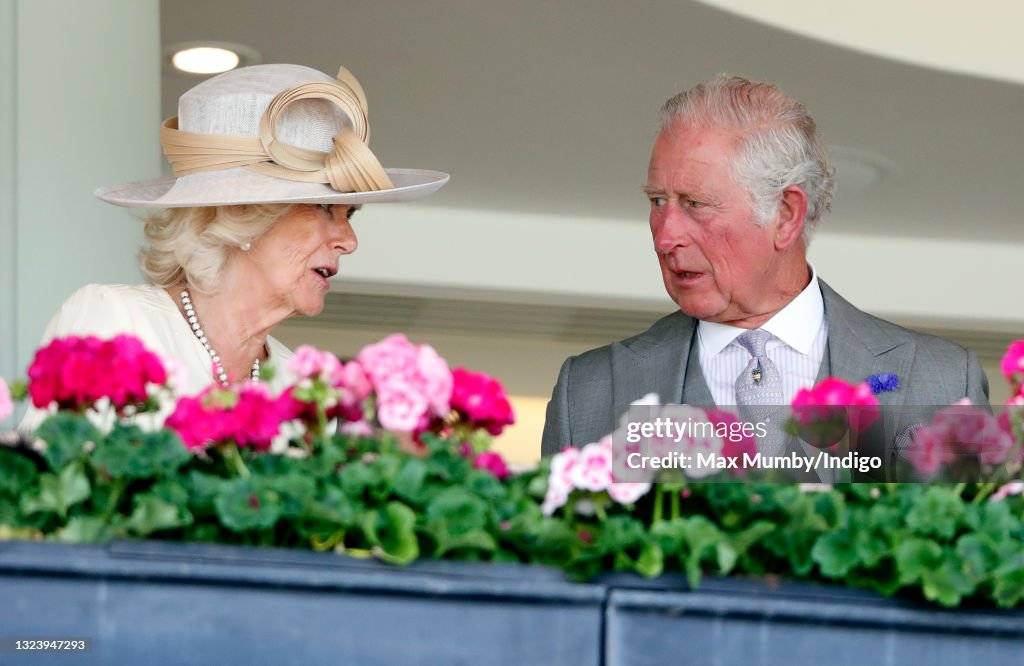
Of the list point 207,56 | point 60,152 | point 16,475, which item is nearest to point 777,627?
point 16,475

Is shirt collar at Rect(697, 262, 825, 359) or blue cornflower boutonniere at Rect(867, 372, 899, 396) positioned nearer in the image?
blue cornflower boutonniere at Rect(867, 372, 899, 396)

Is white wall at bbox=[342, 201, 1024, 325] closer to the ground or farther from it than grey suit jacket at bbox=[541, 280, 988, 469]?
farther from it

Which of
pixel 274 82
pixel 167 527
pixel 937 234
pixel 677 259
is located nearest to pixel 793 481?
pixel 167 527

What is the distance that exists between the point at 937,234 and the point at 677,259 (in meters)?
5.41

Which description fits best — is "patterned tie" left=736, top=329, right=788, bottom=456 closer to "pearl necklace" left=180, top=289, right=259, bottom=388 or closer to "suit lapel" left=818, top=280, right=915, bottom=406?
"suit lapel" left=818, top=280, right=915, bottom=406

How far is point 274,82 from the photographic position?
2447 millimetres

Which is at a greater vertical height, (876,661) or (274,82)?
(274,82)

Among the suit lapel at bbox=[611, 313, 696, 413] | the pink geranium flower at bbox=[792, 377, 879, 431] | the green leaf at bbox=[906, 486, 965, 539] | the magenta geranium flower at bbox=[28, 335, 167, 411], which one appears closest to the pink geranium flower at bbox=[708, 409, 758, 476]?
the pink geranium flower at bbox=[792, 377, 879, 431]

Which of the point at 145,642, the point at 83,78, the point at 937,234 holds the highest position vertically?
the point at 937,234

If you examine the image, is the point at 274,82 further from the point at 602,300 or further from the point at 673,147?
the point at 602,300

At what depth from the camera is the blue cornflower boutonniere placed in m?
2.34

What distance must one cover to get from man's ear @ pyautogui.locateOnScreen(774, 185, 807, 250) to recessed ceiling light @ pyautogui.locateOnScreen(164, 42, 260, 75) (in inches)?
114

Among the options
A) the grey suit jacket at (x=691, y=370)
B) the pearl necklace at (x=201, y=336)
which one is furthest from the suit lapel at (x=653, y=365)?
the pearl necklace at (x=201, y=336)

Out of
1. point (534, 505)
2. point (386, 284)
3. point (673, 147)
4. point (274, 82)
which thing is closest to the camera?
point (534, 505)
